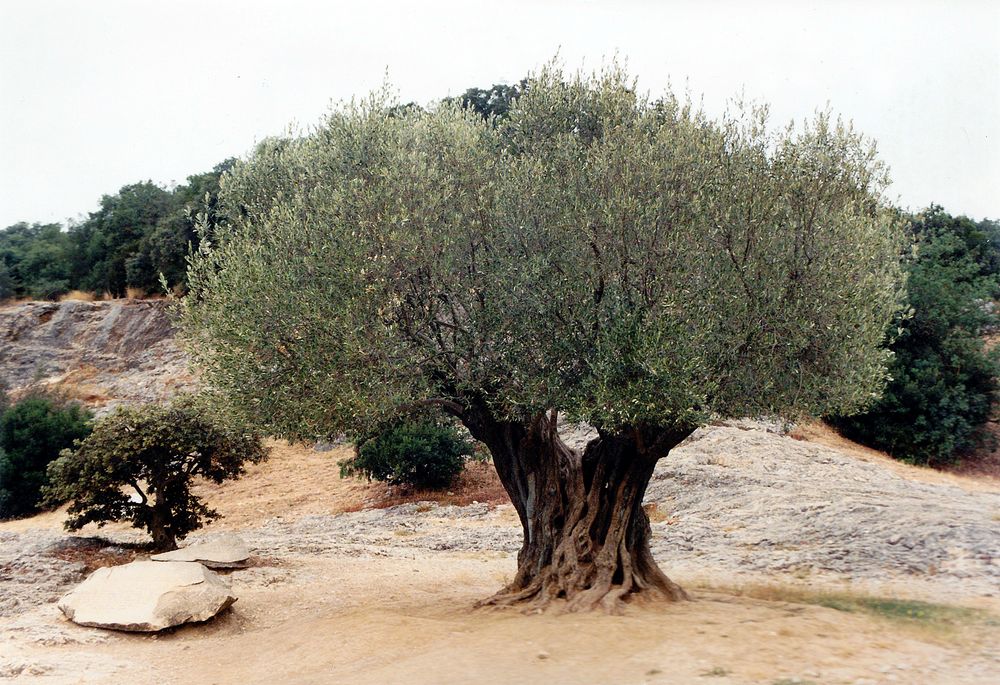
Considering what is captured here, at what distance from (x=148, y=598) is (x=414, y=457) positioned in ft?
57.8

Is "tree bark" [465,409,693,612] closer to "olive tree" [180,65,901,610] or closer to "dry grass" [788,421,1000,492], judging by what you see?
"olive tree" [180,65,901,610]

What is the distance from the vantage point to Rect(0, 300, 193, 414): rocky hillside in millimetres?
48875

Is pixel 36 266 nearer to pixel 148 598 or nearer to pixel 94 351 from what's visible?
pixel 94 351

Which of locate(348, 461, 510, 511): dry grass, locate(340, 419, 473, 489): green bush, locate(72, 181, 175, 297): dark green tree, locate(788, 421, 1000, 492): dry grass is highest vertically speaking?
locate(72, 181, 175, 297): dark green tree

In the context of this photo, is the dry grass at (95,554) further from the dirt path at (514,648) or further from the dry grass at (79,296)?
the dry grass at (79,296)

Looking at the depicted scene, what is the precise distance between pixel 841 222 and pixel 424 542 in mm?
16689

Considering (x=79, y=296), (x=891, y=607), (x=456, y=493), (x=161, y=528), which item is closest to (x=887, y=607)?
(x=891, y=607)

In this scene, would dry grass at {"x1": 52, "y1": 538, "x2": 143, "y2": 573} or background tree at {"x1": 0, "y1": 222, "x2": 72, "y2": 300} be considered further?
background tree at {"x1": 0, "y1": 222, "x2": 72, "y2": 300}

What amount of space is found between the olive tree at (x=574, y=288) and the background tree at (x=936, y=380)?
961 inches

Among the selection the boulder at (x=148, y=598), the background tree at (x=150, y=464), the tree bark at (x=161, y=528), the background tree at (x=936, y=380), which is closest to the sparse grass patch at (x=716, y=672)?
the boulder at (x=148, y=598)

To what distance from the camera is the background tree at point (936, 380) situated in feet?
120

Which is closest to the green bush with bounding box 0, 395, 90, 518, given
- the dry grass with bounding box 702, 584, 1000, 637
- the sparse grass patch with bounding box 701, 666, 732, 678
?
the dry grass with bounding box 702, 584, 1000, 637

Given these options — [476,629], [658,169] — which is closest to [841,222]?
[658,169]

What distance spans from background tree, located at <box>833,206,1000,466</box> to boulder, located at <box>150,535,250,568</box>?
27564mm
